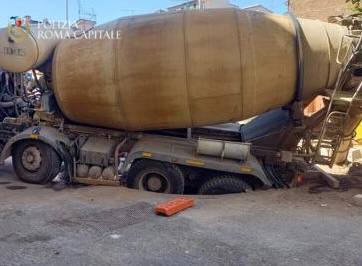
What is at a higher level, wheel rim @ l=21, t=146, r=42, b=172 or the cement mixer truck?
the cement mixer truck

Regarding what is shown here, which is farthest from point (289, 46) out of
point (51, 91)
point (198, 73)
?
point (51, 91)

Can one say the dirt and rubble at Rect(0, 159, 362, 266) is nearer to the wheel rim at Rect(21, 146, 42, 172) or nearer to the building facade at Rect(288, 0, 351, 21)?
the wheel rim at Rect(21, 146, 42, 172)

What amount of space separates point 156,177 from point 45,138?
6.59 ft

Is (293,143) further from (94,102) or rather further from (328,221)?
(94,102)

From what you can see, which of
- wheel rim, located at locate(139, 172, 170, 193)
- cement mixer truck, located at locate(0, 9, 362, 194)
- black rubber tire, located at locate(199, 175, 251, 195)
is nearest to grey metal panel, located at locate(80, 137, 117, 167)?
cement mixer truck, located at locate(0, 9, 362, 194)

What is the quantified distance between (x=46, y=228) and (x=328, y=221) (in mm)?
3504

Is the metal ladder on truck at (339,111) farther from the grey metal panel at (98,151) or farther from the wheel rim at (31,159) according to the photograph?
the wheel rim at (31,159)

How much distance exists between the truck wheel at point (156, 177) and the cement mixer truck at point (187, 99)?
0.02 meters

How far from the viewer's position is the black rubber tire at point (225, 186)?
7.54 metres

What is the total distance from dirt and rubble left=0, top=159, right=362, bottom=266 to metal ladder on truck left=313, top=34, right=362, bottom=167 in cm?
70

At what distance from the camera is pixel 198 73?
716 cm

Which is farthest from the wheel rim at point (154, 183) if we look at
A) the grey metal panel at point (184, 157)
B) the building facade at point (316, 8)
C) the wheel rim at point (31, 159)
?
the building facade at point (316, 8)

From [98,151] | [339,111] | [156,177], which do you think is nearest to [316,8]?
[339,111]

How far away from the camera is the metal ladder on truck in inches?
289
